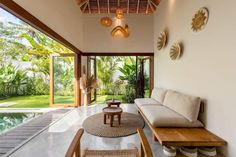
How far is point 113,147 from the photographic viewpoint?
321 centimetres

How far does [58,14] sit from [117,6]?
3514 mm

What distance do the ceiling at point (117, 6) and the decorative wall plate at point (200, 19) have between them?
147 inches

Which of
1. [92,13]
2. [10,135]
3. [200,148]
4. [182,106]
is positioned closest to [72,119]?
[10,135]

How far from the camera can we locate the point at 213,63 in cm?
286

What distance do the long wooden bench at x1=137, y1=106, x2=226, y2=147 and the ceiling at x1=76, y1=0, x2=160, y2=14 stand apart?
5403 millimetres

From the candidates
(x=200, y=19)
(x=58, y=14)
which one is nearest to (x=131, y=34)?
(x=58, y=14)

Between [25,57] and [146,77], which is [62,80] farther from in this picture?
[146,77]

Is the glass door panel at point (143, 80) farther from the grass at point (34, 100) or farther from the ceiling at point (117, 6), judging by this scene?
the grass at point (34, 100)

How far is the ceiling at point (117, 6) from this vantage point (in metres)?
6.97

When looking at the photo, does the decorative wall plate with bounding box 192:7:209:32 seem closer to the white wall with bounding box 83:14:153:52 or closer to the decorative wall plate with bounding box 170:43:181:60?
the decorative wall plate with bounding box 170:43:181:60

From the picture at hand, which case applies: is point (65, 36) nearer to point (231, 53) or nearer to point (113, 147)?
point (113, 147)

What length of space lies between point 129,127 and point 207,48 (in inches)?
99.0

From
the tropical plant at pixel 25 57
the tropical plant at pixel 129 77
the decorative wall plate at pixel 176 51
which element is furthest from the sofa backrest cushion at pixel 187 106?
the tropical plant at pixel 25 57

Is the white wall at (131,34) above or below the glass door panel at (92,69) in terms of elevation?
above
